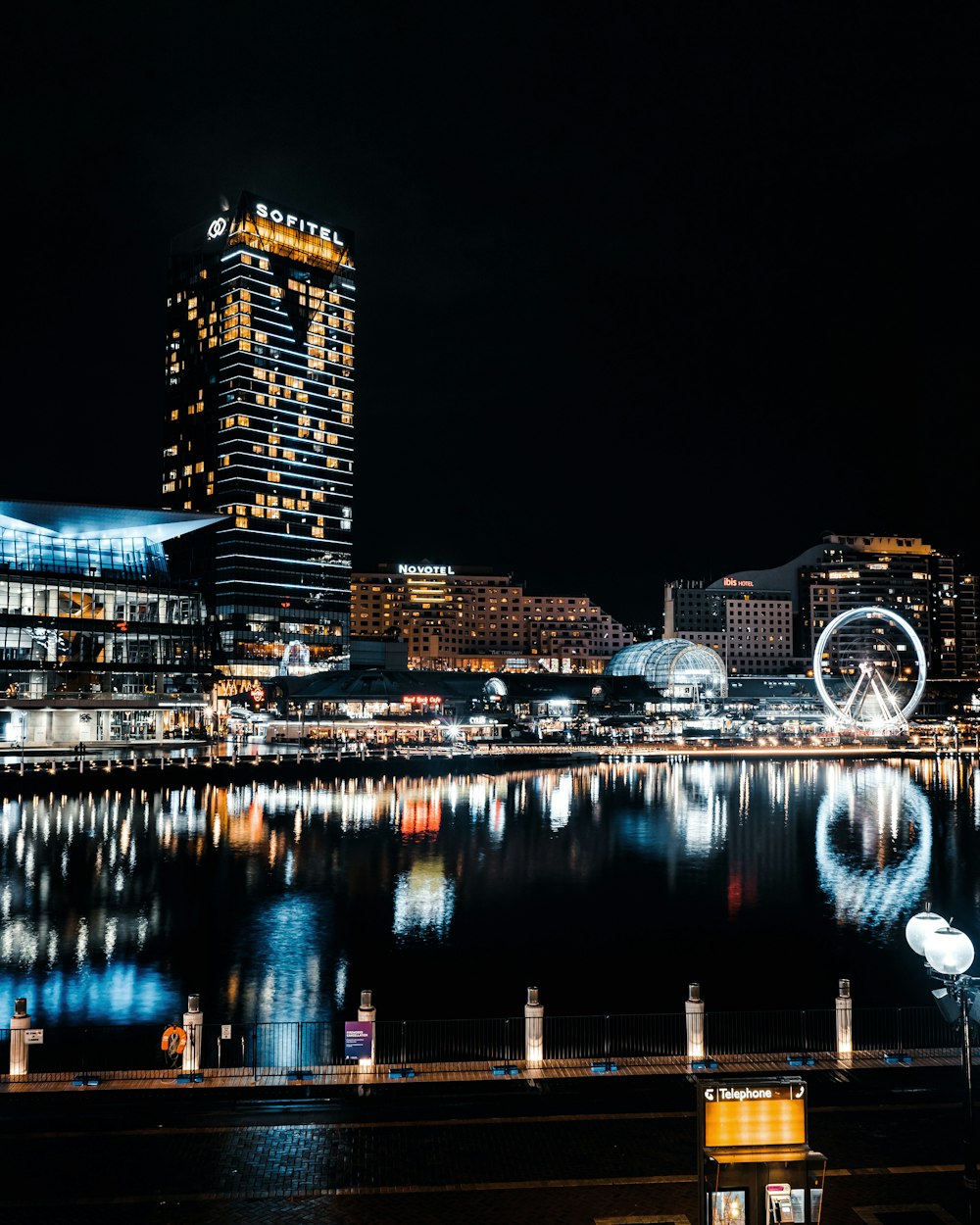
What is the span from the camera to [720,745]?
135m

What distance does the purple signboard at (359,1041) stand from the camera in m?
20.0

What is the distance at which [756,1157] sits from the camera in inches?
403

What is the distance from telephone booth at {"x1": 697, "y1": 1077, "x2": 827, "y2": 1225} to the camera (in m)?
10.2

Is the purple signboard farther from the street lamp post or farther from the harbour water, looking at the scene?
the street lamp post

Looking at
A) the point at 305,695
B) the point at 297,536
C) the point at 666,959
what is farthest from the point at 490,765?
the point at 297,536

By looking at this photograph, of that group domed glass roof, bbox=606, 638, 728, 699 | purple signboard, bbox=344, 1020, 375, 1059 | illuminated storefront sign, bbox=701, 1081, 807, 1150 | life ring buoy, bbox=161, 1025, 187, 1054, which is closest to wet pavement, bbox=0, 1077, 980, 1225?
purple signboard, bbox=344, 1020, 375, 1059

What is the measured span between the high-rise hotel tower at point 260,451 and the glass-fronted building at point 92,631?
55.4m

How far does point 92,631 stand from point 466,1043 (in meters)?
97.3

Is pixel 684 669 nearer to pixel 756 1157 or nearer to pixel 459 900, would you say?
pixel 459 900

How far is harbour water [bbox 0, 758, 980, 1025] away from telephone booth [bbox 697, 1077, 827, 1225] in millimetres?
18735

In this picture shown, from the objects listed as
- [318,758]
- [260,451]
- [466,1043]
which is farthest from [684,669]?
[466,1043]

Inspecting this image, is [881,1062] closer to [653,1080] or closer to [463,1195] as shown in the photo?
[653,1080]

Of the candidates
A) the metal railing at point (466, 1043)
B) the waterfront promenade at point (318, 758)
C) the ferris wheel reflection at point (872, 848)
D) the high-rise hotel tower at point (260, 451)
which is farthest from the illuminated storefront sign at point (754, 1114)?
the high-rise hotel tower at point (260, 451)

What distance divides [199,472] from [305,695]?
6625 cm
